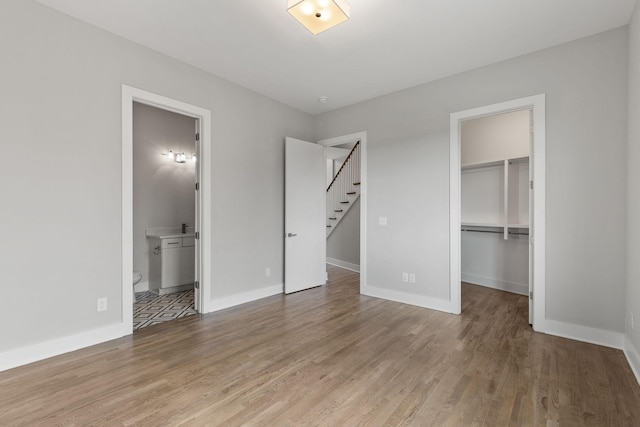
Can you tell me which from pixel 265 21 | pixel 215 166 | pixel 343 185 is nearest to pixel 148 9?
pixel 265 21

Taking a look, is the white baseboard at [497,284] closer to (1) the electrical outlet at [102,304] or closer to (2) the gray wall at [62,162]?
(2) the gray wall at [62,162]

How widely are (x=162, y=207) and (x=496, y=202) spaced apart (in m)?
5.38

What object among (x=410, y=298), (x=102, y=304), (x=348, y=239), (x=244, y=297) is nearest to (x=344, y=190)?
(x=348, y=239)

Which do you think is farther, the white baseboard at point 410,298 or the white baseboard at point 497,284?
the white baseboard at point 497,284

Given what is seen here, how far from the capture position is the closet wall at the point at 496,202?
4473mm

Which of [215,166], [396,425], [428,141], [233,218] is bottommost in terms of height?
[396,425]

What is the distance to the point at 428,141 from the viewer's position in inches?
152

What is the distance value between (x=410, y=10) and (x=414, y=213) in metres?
2.30

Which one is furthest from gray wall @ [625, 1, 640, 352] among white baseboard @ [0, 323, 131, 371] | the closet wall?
white baseboard @ [0, 323, 131, 371]

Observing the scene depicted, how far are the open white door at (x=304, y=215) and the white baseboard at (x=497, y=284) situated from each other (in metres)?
2.47

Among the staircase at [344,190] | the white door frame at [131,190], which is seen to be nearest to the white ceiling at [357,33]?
the white door frame at [131,190]

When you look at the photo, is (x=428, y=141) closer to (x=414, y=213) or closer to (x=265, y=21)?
(x=414, y=213)

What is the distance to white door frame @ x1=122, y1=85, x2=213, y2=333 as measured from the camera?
296 centimetres

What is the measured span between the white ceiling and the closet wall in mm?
1662
